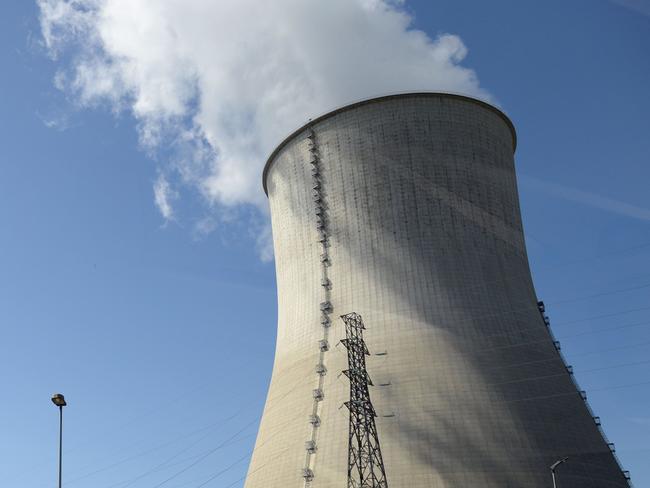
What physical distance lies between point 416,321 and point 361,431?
4.46m

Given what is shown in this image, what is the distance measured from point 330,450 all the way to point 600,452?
9537 millimetres

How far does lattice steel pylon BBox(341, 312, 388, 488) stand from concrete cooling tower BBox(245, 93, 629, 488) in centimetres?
9

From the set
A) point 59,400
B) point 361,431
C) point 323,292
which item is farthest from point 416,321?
point 59,400

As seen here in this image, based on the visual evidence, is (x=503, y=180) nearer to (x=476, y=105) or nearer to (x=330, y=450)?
(x=476, y=105)

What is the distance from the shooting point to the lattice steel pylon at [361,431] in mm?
22141

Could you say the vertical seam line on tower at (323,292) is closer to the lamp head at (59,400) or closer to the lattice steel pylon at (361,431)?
the lattice steel pylon at (361,431)

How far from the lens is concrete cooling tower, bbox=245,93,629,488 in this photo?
74.6 ft

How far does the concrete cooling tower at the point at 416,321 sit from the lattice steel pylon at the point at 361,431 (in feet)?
0.28

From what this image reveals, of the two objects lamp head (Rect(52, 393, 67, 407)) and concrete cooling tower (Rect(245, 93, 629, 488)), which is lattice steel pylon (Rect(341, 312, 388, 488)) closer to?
concrete cooling tower (Rect(245, 93, 629, 488))

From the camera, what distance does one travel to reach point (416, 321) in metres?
25.0

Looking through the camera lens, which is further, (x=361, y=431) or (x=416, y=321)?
(x=416, y=321)

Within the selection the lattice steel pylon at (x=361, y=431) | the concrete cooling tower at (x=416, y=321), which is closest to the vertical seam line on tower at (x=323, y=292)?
the concrete cooling tower at (x=416, y=321)

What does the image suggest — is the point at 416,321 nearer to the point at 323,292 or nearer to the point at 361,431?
the point at 323,292

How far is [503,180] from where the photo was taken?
28.5m
